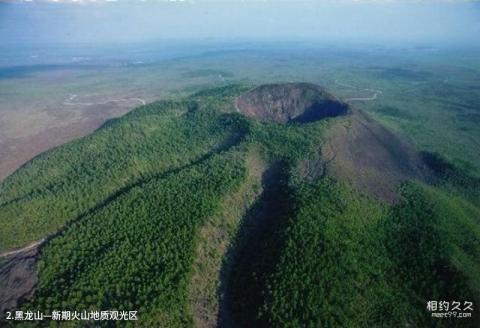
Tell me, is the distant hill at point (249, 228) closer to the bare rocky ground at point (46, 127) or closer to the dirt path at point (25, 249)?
the dirt path at point (25, 249)

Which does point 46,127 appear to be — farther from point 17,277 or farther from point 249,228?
point 249,228

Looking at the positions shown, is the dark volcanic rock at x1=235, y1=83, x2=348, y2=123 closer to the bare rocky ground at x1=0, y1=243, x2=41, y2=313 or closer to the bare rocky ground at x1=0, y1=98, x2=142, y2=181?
the bare rocky ground at x1=0, y1=243, x2=41, y2=313

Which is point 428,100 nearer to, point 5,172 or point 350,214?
point 350,214

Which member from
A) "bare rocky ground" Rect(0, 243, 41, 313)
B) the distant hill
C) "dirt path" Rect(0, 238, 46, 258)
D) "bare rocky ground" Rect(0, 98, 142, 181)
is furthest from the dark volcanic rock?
"bare rocky ground" Rect(0, 98, 142, 181)

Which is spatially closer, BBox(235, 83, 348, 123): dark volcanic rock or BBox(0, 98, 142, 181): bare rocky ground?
BBox(235, 83, 348, 123): dark volcanic rock

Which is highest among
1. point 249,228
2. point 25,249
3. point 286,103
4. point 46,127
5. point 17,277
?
point 286,103

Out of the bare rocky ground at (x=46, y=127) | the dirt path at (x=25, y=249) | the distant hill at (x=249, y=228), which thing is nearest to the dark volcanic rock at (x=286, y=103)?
the distant hill at (x=249, y=228)

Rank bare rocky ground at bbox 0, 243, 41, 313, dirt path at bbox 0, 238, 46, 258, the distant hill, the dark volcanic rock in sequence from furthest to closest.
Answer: the dark volcanic rock
dirt path at bbox 0, 238, 46, 258
bare rocky ground at bbox 0, 243, 41, 313
the distant hill

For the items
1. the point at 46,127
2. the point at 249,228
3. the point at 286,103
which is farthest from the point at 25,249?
the point at 46,127
